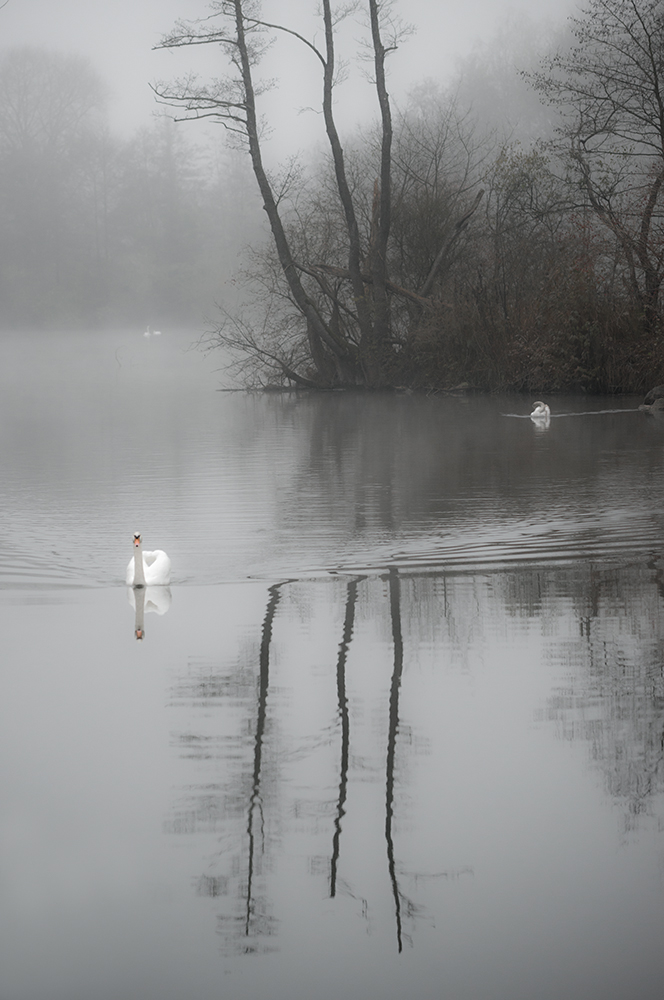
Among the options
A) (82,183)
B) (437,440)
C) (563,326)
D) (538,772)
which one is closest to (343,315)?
(563,326)

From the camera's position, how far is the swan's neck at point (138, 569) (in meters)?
8.12

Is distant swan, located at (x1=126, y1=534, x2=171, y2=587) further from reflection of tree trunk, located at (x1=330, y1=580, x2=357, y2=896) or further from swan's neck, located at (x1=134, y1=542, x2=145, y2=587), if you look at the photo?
reflection of tree trunk, located at (x1=330, y1=580, x2=357, y2=896)

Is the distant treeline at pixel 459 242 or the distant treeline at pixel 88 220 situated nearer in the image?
the distant treeline at pixel 459 242

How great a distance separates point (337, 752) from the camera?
5.05 meters

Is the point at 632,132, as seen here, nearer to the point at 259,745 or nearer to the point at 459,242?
the point at 459,242

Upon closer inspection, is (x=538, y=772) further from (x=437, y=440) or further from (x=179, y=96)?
(x=179, y=96)

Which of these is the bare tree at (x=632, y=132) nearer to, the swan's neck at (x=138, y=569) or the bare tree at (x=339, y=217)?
the bare tree at (x=339, y=217)

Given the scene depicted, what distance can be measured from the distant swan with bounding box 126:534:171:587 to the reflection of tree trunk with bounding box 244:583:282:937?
75cm

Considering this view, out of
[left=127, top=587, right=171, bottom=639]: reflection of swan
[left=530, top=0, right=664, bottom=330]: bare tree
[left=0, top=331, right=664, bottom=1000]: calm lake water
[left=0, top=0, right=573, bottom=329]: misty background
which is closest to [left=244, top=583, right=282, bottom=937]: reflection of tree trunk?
[left=0, top=331, right=664, bottom=1000]: calm lake water

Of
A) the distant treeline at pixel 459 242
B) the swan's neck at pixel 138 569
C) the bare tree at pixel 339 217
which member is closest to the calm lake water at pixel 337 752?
the swan's neck at pixel 138 569

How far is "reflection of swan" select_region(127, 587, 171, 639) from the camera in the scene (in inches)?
302

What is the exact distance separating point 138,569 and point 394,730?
329 centimetres

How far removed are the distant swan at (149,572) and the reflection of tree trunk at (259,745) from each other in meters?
0.75

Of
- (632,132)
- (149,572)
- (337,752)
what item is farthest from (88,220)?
(337,752)
